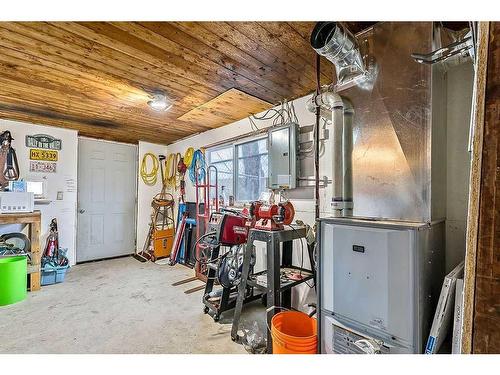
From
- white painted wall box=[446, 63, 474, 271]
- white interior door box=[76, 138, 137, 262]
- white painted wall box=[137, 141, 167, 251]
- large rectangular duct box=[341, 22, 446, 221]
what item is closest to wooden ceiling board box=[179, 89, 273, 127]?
large rectangular duct box=[341, 22, 446, 221]

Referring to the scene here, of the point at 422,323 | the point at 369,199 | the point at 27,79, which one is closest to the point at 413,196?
the point at 369,199

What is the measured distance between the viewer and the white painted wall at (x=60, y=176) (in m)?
3.78

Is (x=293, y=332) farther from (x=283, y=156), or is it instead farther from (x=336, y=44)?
(x=336, y=44)

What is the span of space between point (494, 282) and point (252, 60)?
1.94 meters

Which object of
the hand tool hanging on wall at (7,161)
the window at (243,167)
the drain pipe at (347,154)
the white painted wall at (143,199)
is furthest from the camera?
the white painted wall at (143,199)

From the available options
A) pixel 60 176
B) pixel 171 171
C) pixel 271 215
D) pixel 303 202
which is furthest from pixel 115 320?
Result: pixel 171 171

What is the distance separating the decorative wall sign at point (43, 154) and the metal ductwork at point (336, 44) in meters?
4.49

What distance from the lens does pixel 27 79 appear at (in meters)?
2.32

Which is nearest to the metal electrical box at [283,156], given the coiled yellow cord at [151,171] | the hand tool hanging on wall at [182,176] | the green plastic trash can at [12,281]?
the hand tool hanging on wall at [182,176]

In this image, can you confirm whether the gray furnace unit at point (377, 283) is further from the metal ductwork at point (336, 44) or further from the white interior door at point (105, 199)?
the white interior door at point (105, 199)

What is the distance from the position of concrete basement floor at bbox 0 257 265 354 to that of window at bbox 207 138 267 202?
148 centimetres

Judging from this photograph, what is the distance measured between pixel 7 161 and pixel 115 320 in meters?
3.02

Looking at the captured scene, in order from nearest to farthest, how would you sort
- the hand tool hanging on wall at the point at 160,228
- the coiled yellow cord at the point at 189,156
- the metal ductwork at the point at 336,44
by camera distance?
the metal ductwork at the point at 336,44
the coiled yellow cord at the point at 189,156
the hand tool hanging on wall at the point at 160,228

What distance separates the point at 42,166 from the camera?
395 cm
